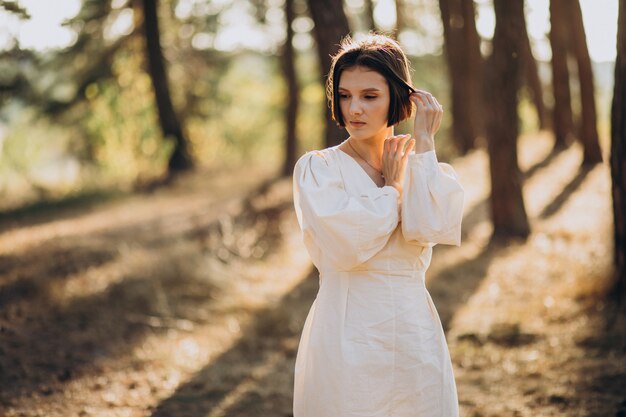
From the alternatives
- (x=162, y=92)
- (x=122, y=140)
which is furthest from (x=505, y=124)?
(x=162, y=92)

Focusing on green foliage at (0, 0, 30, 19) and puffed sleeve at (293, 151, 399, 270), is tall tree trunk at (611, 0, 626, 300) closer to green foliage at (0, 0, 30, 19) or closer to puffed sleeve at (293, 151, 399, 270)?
puffed sleeve at (293, 151, 399, 270)

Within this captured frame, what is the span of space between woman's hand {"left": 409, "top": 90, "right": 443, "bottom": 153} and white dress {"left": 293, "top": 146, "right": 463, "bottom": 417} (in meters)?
0.05

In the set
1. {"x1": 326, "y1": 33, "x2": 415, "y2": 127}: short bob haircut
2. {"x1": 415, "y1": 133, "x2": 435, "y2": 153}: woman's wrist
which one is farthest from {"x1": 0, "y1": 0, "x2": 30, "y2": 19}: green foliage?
{"x1": 415, "y1": 133, "x2": 435, "y2": 153}: woman's wrist

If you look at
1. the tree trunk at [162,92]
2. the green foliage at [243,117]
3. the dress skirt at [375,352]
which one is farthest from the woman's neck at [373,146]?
the green foliage at [243,117]

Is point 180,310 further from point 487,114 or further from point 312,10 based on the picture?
point 487,114

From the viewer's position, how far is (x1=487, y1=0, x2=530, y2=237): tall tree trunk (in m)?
9.18

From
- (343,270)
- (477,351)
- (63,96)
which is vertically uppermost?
(63,96)

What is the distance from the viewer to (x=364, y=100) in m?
2.77

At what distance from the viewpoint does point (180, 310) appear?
7.29 meters

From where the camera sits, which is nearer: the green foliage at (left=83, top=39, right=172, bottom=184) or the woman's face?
the woman's face

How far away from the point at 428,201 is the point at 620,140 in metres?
3.74

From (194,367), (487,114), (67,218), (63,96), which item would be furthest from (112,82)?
(194,367)

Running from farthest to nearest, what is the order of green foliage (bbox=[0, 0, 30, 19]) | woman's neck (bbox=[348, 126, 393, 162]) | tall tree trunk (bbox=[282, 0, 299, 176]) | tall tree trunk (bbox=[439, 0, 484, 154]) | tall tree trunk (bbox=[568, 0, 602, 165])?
tall tree trunk (bbox=[282, 0, 299, 176]), tall tree trunk (bbox=[439, 0, 484, 154]), tall tree trunk (bbox=[568, 0, 602, 165]), green foliage (bbox=[0, 0, 30, 19]), woman's neck (bbox=[348, 126, 393, 162])

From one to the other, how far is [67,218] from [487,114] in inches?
274
